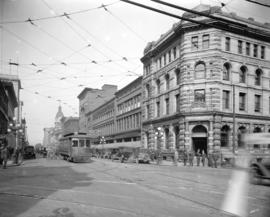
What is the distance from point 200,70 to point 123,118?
26129 mm

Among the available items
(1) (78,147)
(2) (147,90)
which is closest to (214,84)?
(2) (147,90)

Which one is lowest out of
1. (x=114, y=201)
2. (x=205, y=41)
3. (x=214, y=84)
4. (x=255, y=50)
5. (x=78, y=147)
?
(x=78, y=147)

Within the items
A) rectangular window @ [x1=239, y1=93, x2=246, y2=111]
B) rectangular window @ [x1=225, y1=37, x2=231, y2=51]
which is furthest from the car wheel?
rectangular window @ [x1=225, y1=37, x2=231, y2=51]

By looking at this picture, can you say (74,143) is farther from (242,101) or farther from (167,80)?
(242,101)

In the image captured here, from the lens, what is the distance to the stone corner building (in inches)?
1291

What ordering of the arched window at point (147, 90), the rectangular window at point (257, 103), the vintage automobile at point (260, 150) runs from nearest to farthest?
the vintage automobile at point (260, 150) → the rectangular window at point (257, 103) → the arched window at point (147, 90)

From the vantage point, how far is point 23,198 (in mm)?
9648

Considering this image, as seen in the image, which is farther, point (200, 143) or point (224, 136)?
point (200, 143)

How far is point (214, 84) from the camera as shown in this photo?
32719 millimetres

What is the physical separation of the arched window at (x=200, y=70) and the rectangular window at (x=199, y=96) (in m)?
1.70

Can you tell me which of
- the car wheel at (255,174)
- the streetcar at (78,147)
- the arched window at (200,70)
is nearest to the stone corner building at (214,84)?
the arched window at (200,70)

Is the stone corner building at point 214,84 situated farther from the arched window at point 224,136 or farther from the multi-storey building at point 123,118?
the multi-storey building at point 123,118

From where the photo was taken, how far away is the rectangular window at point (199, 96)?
33312mm

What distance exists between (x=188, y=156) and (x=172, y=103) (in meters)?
7.81
